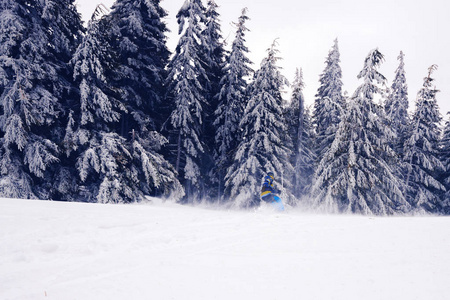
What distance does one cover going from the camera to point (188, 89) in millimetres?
17969

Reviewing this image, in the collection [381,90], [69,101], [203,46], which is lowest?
[69,101]

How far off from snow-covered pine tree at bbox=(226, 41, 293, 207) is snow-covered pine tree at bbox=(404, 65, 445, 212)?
12296mm

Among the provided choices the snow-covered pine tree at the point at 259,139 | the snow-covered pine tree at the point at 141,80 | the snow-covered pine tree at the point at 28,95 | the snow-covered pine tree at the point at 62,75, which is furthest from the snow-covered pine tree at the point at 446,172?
the snow-covered pine tree at the point at 28,95

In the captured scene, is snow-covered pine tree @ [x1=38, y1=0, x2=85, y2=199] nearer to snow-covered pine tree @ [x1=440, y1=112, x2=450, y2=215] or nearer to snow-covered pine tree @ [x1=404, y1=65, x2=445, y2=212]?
snow-covered pine tree @ [x1=404, y1=65, x2=445, y2=212]

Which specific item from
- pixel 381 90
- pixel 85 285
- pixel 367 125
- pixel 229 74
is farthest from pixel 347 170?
pixel 85 285

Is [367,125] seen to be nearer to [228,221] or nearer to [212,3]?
[228,221]

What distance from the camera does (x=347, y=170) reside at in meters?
16.9

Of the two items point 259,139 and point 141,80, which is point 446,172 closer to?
point 259,139

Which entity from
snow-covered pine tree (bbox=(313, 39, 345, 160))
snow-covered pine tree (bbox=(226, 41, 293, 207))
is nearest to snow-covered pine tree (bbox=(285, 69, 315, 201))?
snow-covered pine tree (bbox=(313, 39, 345, 160))

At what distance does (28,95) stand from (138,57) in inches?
274

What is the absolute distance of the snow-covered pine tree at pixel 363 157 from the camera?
16680mm

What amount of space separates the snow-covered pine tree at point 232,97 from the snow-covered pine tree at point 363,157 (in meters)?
7.29

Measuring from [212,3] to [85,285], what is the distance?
22.8m

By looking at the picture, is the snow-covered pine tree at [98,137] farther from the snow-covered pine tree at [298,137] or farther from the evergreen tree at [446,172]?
the evergreen tree at [446,172]
